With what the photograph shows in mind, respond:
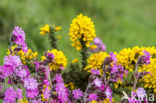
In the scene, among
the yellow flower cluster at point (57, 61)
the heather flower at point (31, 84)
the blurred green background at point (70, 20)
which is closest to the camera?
the heather flower at point (31, 84)

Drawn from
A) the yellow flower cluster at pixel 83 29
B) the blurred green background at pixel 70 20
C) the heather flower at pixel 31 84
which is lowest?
the heather flower at pixel 31 84

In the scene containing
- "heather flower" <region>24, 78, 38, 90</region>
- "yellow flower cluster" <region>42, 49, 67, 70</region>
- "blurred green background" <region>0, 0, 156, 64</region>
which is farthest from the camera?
"blurred green background" <region>0, 0, 156, 64</region>

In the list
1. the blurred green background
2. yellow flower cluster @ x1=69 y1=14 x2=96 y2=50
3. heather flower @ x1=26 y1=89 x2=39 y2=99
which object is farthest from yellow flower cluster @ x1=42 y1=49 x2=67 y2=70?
the blurred green background

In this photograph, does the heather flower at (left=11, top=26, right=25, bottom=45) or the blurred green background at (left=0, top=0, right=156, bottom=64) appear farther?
the blurred green background at (left=0, top=0, right=156, bottom=64)

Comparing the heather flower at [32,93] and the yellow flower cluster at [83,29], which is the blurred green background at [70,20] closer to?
the yellow flower cluster at [83,29]

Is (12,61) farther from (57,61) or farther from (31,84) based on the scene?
(57,61)

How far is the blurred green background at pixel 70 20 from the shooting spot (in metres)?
2.53

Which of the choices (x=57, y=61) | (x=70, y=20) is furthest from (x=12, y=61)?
(x=70, y=20)

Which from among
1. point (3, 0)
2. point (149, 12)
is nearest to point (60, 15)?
point (3, 0)

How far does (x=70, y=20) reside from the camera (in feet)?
10.6

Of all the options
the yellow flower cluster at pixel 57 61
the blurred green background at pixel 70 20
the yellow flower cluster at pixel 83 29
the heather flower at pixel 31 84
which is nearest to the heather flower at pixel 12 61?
the heather flower at pixel 31 84

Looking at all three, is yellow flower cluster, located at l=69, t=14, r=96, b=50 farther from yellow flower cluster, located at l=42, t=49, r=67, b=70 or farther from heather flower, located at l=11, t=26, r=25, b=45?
heather flower, located at l=11, t=26, r=25, b=45

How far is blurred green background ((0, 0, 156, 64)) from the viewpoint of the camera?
2.53m

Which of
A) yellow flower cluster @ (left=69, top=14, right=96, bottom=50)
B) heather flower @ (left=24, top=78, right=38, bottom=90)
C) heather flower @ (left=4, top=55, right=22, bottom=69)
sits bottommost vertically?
heather flower @ (left=24, top=78, right=38, bottom=90)
